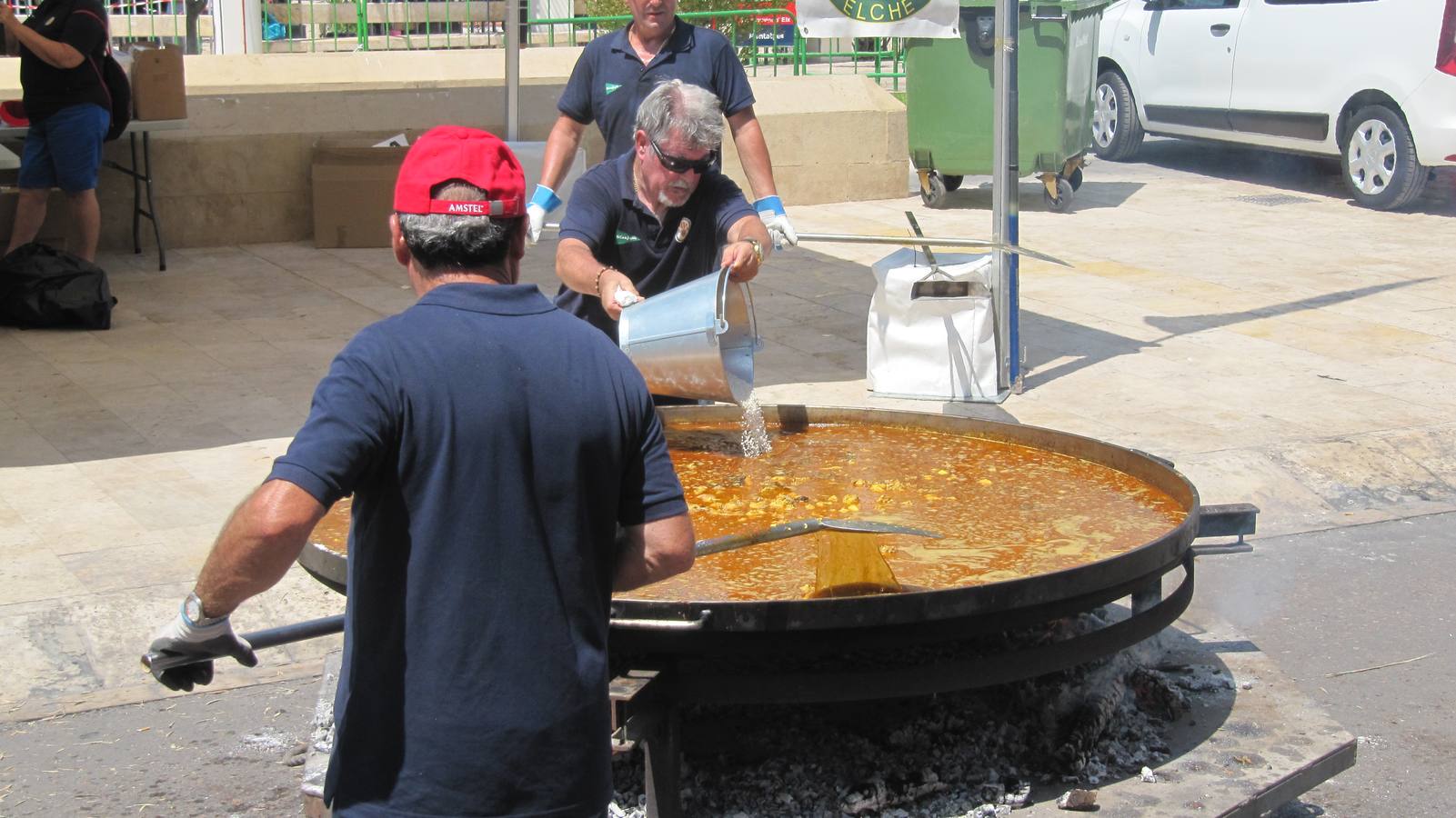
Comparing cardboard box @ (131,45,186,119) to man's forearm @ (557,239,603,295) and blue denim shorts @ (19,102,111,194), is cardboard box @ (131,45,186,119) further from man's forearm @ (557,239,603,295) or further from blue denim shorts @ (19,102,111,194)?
man's forearm @ (557,239,603,295)

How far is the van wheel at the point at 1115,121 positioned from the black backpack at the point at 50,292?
980cm

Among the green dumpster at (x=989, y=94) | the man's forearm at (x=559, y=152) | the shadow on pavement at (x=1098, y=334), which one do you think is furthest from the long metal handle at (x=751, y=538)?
the green dumpster at (x=989, y=94)

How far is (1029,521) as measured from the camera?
3.68m

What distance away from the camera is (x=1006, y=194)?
712cm

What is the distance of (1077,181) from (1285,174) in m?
2.62

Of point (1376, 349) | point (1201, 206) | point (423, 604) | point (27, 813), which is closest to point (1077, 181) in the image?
point (1201, 206)

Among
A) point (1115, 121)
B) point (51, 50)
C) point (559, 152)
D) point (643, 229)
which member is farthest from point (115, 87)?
point (1115, 121)

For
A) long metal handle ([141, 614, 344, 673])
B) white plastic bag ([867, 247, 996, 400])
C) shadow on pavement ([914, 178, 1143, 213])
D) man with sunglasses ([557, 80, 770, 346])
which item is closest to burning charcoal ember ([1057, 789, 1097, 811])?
long metal handle ([141, 614, 344, 673])

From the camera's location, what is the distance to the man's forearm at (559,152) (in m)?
5.31

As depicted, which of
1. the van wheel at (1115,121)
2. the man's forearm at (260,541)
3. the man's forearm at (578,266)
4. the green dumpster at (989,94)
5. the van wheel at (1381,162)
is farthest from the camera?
the van wheel at (1115,121)

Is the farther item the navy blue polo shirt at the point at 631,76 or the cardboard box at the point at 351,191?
the cardboard box at the point at 351,191

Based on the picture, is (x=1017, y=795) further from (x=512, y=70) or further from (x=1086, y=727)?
(x=512, y=70)

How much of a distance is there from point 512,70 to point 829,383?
12.7 ft

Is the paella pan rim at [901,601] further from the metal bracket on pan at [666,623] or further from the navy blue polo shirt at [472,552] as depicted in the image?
the navy blue polo shirt at [472,552]
